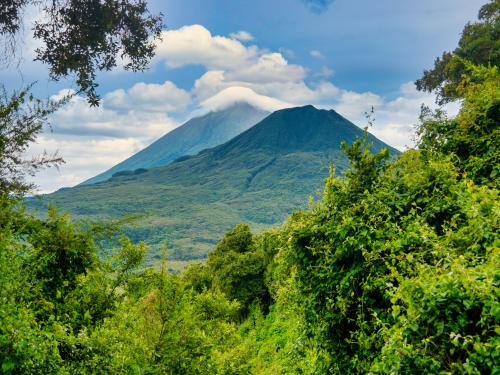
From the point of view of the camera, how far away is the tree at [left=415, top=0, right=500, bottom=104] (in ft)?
97.8

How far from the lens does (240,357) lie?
11.9 meters

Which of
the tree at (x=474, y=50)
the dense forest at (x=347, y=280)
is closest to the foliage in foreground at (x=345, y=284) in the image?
the dense forest at (x=347, y=280)

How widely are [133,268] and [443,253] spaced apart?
253 inches

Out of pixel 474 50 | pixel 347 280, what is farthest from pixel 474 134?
pixel 474 50

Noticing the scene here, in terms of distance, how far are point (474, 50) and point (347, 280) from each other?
30.5m

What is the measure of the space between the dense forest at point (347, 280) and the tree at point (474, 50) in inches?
840

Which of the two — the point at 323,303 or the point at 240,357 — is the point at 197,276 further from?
the point at 323,303

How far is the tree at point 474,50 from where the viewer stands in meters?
29.8

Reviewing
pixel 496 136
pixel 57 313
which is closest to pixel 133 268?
pixel 57 313

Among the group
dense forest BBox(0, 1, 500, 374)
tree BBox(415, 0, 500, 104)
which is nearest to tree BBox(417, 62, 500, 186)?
dense forest BBox(0, 1, 500, 374)

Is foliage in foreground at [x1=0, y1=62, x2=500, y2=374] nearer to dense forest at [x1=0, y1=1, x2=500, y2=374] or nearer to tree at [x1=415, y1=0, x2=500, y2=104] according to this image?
dense forest at [x1=0, y1=1, x2=500, y2=374]

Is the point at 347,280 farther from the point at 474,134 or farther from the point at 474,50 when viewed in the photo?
the point at 474,50

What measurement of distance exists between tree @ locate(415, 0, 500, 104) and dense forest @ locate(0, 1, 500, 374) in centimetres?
2133

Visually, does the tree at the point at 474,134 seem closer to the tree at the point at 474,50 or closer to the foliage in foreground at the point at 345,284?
the foliage in foreground at the point at 345,284
